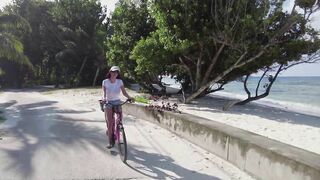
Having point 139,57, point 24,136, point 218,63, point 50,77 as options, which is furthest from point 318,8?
point 50,77

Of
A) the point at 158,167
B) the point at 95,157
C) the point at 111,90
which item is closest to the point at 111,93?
the point at 111,90

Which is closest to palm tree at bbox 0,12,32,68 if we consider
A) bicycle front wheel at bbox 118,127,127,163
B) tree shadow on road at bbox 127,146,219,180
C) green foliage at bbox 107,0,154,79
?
green foliage at bbox 107,0,154,79

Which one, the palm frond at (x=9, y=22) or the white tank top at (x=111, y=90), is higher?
the palm frond at (x=9, y=22)

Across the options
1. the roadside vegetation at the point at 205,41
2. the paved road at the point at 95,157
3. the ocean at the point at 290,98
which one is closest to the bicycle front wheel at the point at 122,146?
the paved road at the point at 95,157

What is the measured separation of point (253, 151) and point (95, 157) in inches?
120

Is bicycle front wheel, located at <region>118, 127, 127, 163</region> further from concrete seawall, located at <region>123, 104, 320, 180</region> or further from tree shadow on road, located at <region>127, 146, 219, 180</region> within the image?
concrete seawall, located at <region>123, 104, 320, 180</region>

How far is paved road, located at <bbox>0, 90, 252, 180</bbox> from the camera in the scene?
7137mm

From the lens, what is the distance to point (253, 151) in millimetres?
7137

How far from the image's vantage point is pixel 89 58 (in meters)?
43.6

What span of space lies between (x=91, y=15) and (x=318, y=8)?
3099 centimetres

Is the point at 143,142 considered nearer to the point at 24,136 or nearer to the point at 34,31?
the point at 24,136

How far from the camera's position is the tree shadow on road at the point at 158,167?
7.12 metres

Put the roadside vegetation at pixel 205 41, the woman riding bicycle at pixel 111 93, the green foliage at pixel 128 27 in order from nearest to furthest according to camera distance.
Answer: the woman riding bicycle at pixel 111 93 → the roadside vegetation at pixel 205 41 → the green foliage at pixel 128 27

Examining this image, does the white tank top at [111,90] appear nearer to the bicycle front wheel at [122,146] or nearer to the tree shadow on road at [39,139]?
the bicycle front wheel at [122,146]
